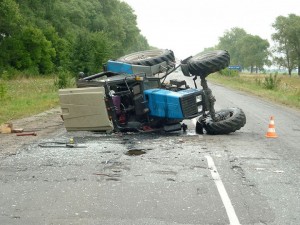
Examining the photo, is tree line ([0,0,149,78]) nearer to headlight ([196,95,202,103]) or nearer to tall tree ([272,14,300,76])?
headlight ([196,95,202,103])

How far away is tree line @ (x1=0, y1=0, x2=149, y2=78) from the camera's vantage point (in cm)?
3209

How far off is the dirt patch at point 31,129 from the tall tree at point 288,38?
90.3m

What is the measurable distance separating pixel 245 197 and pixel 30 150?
200 inches

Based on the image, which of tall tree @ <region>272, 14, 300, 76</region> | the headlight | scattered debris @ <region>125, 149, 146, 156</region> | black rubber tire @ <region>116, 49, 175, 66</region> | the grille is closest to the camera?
scattered debris @ <region>125, 149, 146, 156</region>

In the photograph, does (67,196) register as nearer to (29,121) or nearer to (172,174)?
(172,174)

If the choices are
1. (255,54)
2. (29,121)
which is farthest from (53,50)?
(255,54)

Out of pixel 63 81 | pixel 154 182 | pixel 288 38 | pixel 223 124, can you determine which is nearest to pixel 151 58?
pixel 223 124

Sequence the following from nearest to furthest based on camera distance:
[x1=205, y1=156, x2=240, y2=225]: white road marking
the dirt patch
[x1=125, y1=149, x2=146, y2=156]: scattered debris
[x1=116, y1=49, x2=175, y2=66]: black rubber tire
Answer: [x1=205, y1=156, x2=240, y2=225]: white road marking
[x1=125, y1=149, x2=146, y2=156]: scattered debris
the dirt patch
[x1=116, y1=49, x2=175, y2=66]: black rubber tire

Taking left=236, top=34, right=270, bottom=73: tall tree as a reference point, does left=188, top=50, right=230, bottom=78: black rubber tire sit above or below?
above

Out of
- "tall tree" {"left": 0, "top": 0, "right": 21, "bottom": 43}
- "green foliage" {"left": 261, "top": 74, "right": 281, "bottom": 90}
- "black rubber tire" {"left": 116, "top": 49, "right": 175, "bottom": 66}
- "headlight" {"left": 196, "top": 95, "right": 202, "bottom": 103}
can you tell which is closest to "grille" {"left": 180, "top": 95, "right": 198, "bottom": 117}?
"headlight" {"left": 196, "top": 95, "right": 202, "bottom": 103}

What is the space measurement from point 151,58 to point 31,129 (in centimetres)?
399

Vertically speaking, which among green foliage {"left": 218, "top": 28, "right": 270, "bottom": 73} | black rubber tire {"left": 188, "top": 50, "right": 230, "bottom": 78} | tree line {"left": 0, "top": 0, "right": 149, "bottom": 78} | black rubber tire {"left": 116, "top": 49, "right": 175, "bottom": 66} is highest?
tree line {"left": 0, "top": 0, "right": 149, "bottom": 78}

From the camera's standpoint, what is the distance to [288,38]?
334 feet

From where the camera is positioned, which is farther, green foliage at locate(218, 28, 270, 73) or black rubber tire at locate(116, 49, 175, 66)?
green foliage at locate(218, 28, 270, 73)
